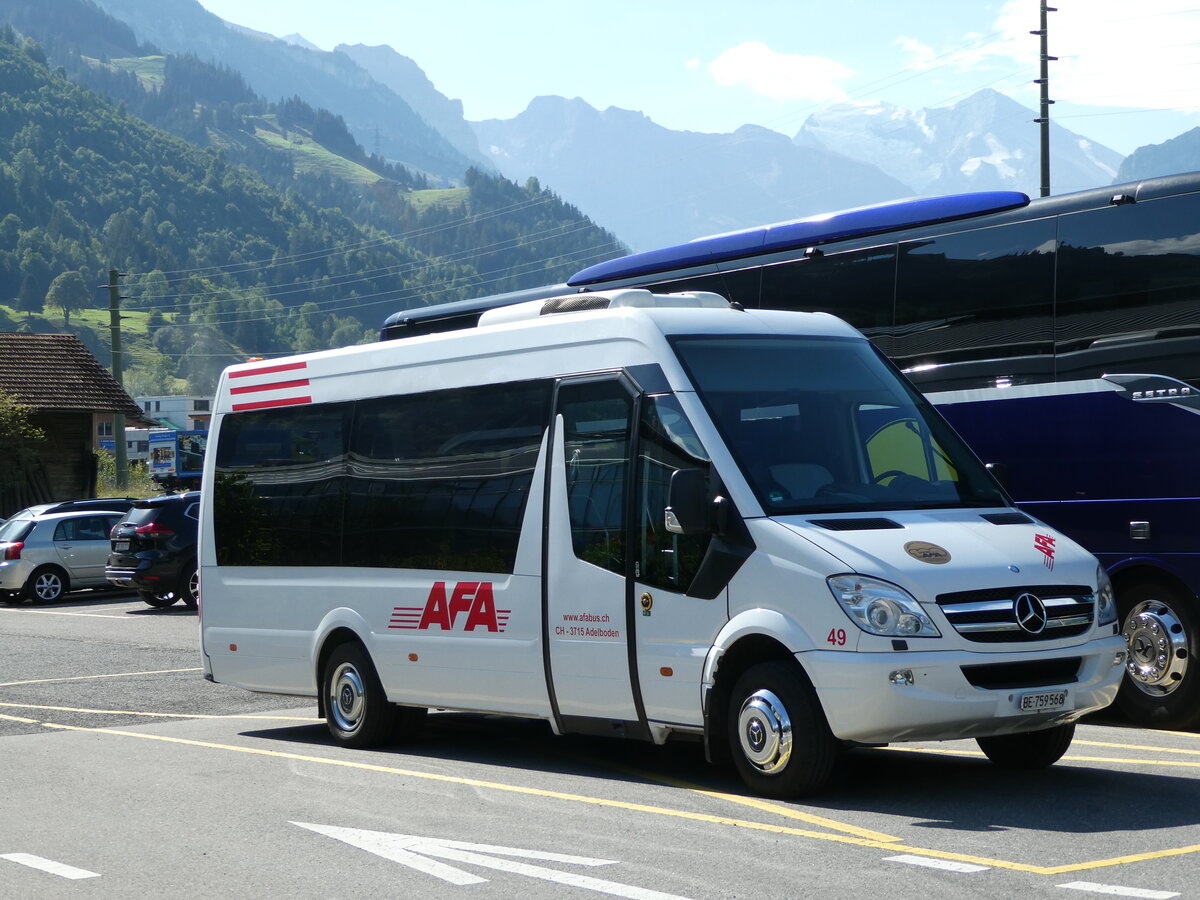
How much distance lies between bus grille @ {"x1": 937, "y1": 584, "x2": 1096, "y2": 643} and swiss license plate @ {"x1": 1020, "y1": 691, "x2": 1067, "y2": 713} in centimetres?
26

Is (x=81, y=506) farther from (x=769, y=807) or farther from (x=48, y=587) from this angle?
(x=769, y=807)

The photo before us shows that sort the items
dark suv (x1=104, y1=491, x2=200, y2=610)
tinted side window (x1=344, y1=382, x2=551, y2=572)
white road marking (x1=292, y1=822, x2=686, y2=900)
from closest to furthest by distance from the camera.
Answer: white road marking (x1=292, y1=822, x2=686, y2=900)
tinted side window (x1=344, y1=382, x2=551, y2=572)
dark suv (x1=104, y1=491, x2=200, y2=610)

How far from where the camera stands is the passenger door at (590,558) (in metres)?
8.79

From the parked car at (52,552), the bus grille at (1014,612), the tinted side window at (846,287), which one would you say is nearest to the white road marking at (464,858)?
the bus grille at (1014,612)

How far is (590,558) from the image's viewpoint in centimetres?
902

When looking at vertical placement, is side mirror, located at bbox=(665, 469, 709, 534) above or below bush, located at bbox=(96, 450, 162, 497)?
below

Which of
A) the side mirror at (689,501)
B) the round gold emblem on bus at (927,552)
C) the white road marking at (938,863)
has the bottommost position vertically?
the white road marking at (938,863)

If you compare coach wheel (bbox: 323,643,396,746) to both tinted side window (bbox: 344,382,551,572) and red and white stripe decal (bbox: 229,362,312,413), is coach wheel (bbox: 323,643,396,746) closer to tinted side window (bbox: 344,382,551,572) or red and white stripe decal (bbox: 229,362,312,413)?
tinted side window (bbox: 344,382,551,572)

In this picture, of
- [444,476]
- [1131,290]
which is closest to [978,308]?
[1131,290]

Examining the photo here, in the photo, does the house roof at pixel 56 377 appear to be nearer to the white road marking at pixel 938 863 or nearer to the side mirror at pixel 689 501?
the side mirror at pixel 689 501

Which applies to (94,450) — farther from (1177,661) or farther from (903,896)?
(903,896)

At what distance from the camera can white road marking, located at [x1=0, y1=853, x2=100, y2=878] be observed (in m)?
6.92

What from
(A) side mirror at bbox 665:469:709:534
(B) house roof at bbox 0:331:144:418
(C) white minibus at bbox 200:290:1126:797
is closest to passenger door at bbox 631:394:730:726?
(C) white minibus at bbox 200:290:1126:797

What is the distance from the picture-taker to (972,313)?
41.8ft
